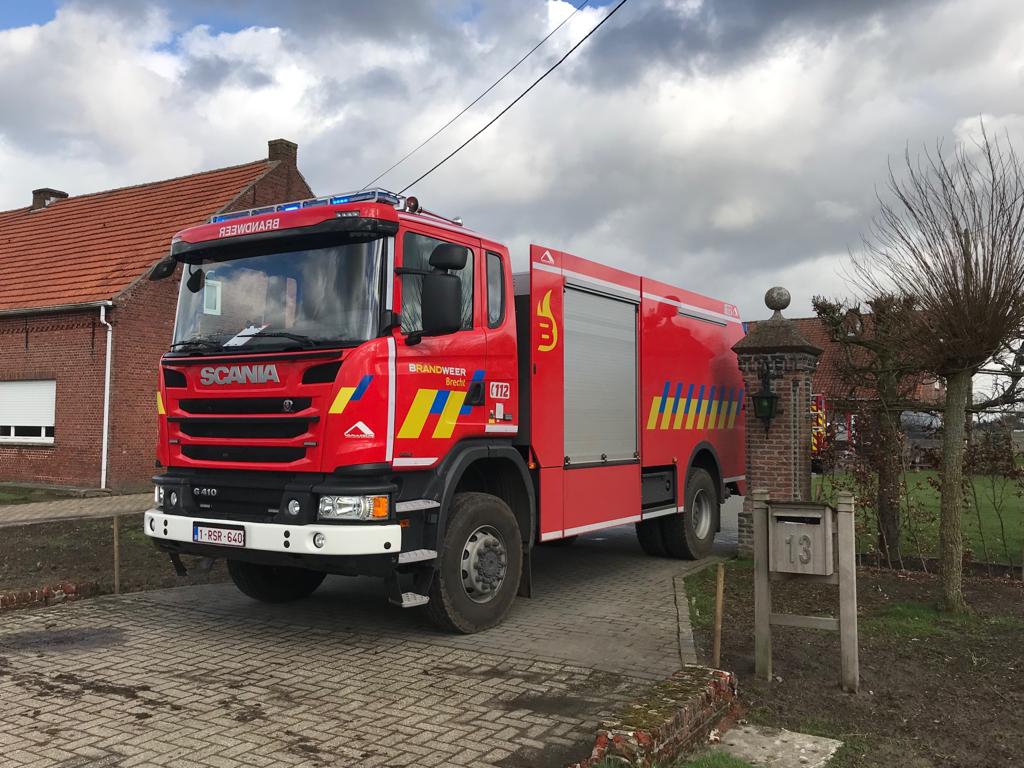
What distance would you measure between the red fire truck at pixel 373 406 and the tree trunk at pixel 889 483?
341 cm

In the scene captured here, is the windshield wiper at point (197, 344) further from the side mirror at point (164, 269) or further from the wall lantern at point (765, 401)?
the wall lantern at point (765, 401)

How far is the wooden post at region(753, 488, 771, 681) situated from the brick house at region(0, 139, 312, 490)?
14.5 meters

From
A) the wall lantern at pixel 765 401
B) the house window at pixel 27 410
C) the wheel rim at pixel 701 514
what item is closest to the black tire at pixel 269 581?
the wheel rim at pixel 701 514

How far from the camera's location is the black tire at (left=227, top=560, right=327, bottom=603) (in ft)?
23.4

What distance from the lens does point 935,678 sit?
17.1 feet

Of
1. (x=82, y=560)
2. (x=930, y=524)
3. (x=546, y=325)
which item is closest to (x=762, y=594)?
(x=546, y=325)

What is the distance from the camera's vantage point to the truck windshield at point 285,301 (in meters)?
5.61

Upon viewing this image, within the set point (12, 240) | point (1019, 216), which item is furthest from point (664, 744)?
point (12, 240)

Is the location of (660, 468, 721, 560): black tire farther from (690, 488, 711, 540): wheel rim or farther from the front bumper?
the front bumper

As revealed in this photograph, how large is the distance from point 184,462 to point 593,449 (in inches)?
138

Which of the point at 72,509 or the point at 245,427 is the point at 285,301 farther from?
the point at 72,509

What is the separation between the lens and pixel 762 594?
5.35 m

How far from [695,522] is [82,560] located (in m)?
6.86

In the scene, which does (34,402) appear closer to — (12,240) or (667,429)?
(12,240)
